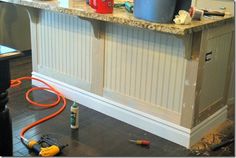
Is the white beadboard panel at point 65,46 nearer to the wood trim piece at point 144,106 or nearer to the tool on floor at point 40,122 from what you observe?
the tool on floor at point 40,122

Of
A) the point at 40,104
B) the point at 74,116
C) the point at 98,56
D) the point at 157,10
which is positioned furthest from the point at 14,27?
the point at 157,10

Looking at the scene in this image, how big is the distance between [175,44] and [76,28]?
98cm

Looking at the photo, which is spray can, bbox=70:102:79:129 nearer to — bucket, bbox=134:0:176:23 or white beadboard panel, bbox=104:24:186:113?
white beadboard panel, bbox=104:24:186:113

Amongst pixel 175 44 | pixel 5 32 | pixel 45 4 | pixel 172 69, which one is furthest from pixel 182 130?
pixel 5 32

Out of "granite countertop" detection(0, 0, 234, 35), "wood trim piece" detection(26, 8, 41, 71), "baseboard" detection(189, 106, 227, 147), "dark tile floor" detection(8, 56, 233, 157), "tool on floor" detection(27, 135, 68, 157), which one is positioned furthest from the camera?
"wood trim piece" detection(26, 8, 41, 71)

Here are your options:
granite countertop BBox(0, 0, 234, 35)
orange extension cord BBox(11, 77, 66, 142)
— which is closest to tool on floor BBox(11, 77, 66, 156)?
orange extension cord BBox(11, 77, 66, 142)

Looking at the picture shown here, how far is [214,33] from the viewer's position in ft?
7.47

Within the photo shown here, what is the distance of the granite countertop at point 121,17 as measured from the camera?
200cm

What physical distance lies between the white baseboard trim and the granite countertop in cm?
76

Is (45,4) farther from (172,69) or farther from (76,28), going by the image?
(172,69)

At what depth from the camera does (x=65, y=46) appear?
3.04 metres

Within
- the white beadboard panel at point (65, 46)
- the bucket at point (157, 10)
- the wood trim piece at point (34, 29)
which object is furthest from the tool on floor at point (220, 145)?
the wood trim piece at point (34, 29)

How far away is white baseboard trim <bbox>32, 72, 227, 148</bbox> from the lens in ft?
7.90

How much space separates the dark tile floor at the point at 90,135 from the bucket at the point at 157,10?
90cm
